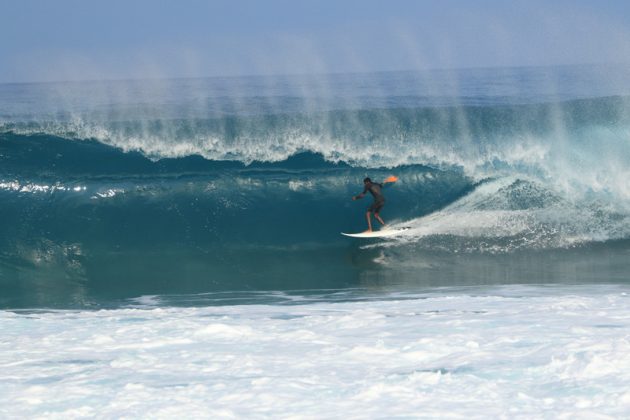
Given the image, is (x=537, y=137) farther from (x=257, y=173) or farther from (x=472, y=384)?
(x=472, y=384)

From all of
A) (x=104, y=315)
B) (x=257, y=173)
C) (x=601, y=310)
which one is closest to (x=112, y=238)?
(x=257, y=173)

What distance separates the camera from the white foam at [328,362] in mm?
5238

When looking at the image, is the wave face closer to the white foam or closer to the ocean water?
the ocean water

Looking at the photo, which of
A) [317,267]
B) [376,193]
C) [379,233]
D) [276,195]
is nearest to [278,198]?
[276,195]

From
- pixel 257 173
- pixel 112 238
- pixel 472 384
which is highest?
pixel 257 173

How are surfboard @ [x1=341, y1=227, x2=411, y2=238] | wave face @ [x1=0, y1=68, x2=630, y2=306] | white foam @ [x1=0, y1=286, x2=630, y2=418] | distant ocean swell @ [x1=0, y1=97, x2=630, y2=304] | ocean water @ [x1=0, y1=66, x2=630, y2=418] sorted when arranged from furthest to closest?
surfboard @ [x1=341, y1=227, x2=411, y2=238]
distant ocean swell @ [x1=0, y1=97, x2=630, y2=304]
wave face @ [x1=0, y1=68, x2=630, y2=306]
ocean water @ [x1=0, y1=66, x2=630, y2=418]
white foam @ [x1=0, y1=286, x2=630, y2=418]

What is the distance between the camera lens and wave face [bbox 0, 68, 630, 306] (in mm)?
11023

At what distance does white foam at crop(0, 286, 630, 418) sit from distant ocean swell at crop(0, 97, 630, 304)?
8.41 ft

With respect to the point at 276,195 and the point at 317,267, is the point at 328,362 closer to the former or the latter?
the point at 317,267

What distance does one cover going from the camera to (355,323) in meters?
7.36

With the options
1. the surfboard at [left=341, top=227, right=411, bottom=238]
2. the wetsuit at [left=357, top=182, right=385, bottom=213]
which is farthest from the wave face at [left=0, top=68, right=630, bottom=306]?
the wetsuit at [left=357, top=182, right=385, bottom=213]

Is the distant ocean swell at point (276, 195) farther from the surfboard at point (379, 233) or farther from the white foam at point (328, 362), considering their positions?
the white foam at point (328, 362)

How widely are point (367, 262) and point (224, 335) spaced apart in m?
4.45

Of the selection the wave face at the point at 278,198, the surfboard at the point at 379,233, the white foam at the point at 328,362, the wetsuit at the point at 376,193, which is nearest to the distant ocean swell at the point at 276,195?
the wave face at the point at 278,198
